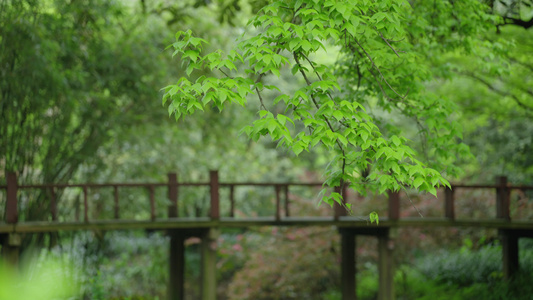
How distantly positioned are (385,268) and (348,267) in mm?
704

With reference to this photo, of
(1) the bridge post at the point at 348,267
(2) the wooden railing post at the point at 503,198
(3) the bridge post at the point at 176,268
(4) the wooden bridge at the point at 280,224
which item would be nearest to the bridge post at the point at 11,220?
(4) the wooden bridge at the point at 280,224

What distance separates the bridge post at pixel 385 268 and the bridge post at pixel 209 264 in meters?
3.16

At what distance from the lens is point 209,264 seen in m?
10.1

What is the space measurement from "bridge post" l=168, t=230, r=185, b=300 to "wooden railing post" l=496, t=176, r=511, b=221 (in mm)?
6159

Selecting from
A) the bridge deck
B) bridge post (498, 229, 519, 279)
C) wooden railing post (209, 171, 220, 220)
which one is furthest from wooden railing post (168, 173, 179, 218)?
bridge post (498, 229, 519, 279)

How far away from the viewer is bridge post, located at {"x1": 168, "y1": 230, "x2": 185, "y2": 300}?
10.4 meters

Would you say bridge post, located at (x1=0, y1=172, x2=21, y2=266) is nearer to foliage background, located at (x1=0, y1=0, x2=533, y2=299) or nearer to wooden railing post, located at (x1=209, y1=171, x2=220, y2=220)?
foliage background, located at (x1=0, y1=0, x2=533, y2=299)

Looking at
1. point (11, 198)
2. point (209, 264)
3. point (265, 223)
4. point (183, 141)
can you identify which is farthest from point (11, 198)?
point (183, 141)

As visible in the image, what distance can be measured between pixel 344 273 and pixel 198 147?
506 cm

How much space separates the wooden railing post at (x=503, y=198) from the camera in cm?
1030

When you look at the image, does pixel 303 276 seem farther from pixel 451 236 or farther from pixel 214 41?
pixel 214 41

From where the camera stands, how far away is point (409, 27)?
20.6 ft

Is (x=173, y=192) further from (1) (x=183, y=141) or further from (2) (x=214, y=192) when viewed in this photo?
(1) (x=183, y=141)

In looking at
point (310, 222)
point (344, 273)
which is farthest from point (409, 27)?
point (344, 273)
